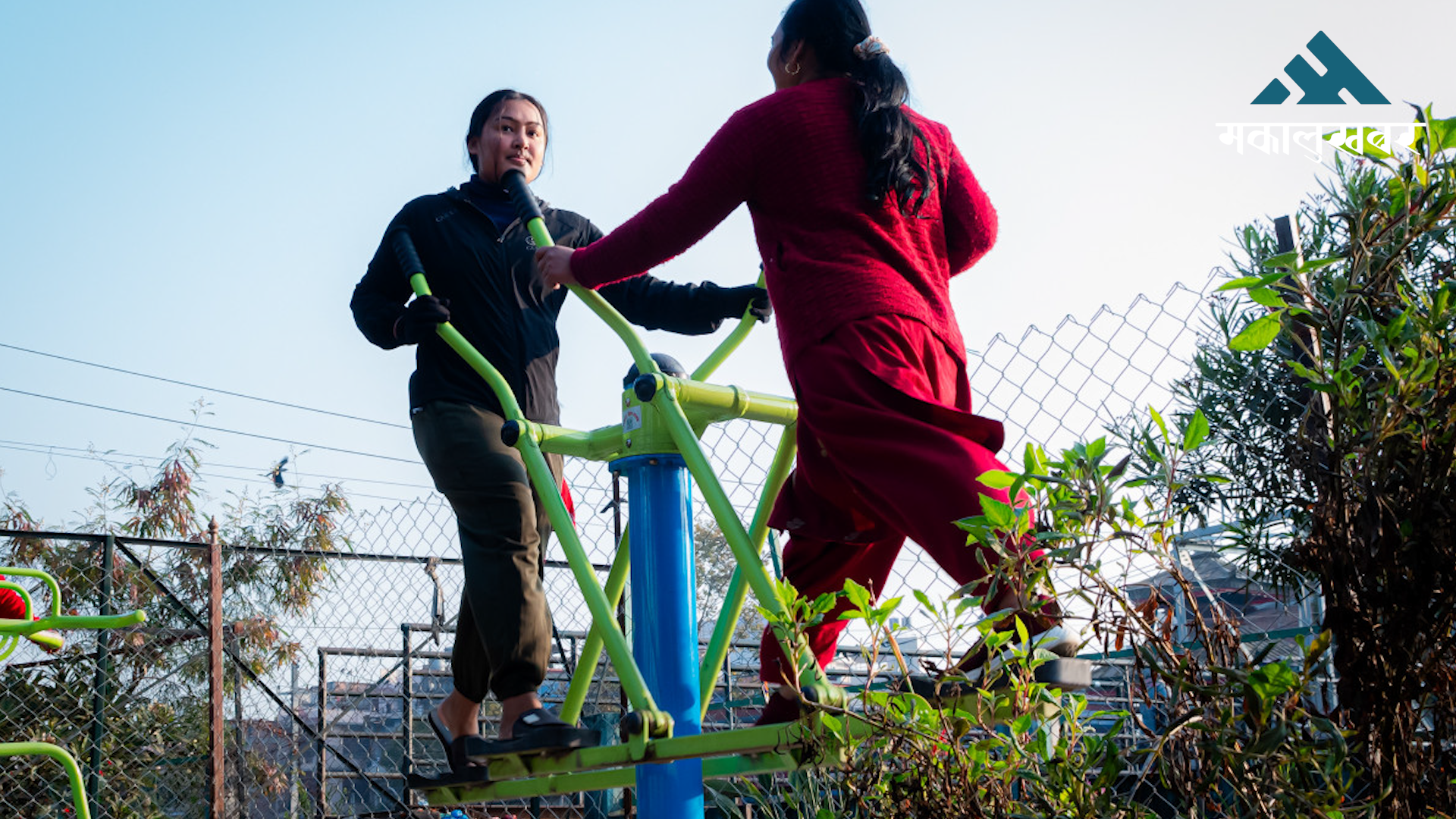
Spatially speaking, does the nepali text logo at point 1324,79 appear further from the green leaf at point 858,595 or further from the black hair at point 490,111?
the green leaf at point 858,595

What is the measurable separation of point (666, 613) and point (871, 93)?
93 cm

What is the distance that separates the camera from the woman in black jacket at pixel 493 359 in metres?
2.20

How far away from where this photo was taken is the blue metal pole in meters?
1.94

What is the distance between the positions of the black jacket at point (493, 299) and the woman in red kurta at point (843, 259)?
55 cm

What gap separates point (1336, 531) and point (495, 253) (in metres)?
2.10

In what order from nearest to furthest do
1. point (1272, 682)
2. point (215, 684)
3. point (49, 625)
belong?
1. point (1272, 682)
2. point (49, 625)
3. point (215, 684)

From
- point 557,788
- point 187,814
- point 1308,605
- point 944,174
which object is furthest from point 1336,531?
point 187,814

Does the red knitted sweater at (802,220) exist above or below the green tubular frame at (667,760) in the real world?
above

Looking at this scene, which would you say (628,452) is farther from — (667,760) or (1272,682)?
(1272,682)

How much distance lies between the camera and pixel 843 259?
1.83 meters

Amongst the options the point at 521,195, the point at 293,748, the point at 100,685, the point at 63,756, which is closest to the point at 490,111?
the point at 521,195

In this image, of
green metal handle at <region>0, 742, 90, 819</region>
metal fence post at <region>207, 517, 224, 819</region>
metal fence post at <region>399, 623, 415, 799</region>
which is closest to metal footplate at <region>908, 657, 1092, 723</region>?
green metal handle at <region>0, 742, 90, 819</region>

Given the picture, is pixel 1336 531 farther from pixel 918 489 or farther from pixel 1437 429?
pixel 918 489

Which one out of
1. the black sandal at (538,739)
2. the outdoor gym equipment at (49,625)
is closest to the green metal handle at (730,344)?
the black sandal at (538,739)
